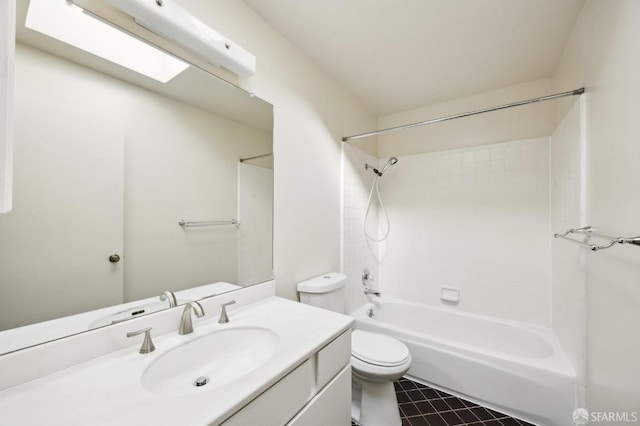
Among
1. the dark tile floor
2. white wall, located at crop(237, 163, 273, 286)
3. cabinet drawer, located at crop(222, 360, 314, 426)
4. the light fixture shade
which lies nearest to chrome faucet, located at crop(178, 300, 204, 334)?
white wall, located at crop(237, 163, 273, 286)

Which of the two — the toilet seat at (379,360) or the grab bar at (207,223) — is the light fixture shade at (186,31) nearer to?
the grab bar at (207,223)

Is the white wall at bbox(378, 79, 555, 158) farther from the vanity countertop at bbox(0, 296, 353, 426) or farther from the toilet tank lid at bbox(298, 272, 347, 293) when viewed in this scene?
the vanity countertop at bbox(0, 296, 353, 426)

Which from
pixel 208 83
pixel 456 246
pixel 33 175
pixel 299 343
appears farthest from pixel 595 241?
pixel 33 175

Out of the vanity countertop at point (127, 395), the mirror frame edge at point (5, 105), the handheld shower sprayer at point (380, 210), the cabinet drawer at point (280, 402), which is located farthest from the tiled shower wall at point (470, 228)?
the mirror frame edge at point (5, 105)

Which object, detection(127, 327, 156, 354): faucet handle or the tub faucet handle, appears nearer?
detection(127, 327, 156, 354): faucet handle

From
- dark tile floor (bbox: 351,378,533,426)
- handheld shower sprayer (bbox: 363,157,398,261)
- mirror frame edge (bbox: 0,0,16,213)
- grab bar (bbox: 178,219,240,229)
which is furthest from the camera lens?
handheld shower sprayer (bbox: 363,157,398,261)

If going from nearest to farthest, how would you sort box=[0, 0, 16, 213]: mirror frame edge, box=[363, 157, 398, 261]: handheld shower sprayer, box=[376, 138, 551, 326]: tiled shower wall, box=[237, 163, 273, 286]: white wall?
box=[0, 0, 16, 213]: mirror frame edge → box=[237, 163, 273, 286]: white wall → box=[376, 138, 551, 326]: tiled shower wall → box=[363, 157, 398, 261]: handheld shower sprayer

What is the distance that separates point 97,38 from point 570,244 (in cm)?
258

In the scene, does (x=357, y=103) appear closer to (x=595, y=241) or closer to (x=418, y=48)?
(x=418, y=48)

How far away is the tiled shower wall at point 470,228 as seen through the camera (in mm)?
2053

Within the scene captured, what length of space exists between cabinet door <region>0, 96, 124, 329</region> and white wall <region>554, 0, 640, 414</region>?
185 centimetres

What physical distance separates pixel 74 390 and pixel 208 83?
122 cm

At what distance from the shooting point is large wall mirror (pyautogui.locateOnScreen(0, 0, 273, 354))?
0.73m

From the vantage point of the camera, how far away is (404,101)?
244 cm
